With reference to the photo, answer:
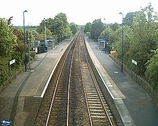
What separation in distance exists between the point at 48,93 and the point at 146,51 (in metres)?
10.8

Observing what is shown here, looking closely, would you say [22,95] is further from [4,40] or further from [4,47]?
[4,40]

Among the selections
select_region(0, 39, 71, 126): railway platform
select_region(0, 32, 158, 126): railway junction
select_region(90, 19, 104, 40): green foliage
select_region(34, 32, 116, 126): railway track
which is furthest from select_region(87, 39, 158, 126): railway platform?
select_region(90, 19, 104, 40): green foliage

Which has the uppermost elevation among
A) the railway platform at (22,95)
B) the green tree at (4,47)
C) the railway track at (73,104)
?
the green tree at (4,47)

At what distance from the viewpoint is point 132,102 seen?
2139 centimetres

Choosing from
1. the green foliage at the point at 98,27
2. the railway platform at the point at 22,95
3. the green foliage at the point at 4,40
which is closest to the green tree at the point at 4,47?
the green foliage at the point at 4,40

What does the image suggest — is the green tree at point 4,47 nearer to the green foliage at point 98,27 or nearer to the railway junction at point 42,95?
the railway junction at point 42,95

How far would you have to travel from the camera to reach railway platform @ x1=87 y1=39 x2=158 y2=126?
1752 cm

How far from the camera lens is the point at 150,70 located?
72.5 feet

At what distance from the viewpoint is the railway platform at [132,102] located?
57.5 ft

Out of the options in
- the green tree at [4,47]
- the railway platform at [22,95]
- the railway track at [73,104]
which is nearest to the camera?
the railway track at [73,104]

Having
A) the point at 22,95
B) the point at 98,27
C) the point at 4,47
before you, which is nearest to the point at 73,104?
the point at 22,95

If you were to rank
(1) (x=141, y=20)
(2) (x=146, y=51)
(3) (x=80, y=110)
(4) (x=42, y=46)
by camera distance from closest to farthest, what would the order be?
(3) (x=80, y=110), (2) (x=146, y=51), (1) (x=141, y=20), (4) (x=42, y=46)

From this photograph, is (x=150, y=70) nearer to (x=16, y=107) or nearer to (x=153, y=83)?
(x=153, y=83)

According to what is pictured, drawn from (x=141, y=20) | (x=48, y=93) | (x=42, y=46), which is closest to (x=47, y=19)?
(x=42, y=46)
